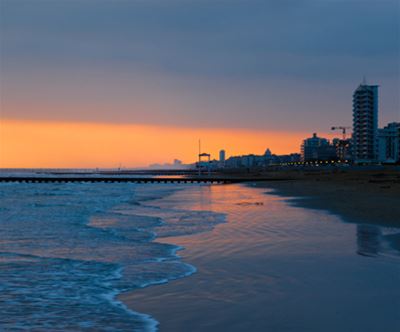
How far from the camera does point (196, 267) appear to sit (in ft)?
34.2

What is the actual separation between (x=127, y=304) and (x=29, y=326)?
165 cm

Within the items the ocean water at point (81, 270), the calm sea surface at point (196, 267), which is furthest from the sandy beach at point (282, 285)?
the ocean water at point (81, 270)

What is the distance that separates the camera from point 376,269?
9.52m

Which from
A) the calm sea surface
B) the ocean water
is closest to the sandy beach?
the calm sea surface

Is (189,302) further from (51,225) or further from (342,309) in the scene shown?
(51,225)

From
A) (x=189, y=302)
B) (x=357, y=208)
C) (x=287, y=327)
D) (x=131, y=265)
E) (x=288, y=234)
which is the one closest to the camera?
(x=287, y=327)

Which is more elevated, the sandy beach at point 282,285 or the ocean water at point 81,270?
the sandy beach at point 282,285

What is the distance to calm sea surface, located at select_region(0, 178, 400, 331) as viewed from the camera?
7102 millimetres

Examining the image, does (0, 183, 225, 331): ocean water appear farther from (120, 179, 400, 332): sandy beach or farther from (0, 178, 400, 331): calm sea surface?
(120, 179, 400, 332): sandy beach

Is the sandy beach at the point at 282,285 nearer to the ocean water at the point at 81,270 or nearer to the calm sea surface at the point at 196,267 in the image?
the calm sea surface at the point at 196,267

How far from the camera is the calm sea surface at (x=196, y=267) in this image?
710 centimetres

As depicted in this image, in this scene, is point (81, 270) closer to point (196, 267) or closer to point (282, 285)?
point (196, 267)

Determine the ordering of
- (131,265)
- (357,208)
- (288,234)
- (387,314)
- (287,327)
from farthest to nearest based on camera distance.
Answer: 1. (357,208)
2. (288,234)
3. (131,265)
4. (387,314)
5. (287,327)

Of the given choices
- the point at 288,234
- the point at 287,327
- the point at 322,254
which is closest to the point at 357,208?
the point at 288,234
